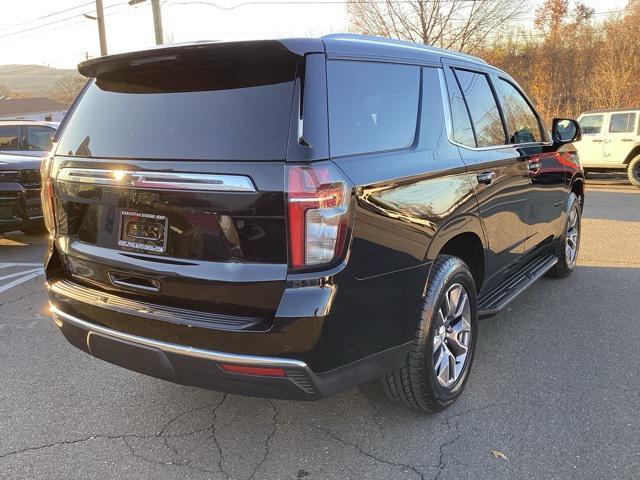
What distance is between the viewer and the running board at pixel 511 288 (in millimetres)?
3359

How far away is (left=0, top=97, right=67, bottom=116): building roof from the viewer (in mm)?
60094

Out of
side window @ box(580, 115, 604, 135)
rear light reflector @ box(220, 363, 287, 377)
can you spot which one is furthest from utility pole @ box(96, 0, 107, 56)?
rear light reflector @ box(220, 363, 287, 377)

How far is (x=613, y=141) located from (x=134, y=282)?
13.2 meters

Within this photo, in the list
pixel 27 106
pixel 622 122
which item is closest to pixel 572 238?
pixel 622 122

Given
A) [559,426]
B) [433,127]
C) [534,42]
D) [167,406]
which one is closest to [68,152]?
[167,406]

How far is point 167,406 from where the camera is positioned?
9.79ft

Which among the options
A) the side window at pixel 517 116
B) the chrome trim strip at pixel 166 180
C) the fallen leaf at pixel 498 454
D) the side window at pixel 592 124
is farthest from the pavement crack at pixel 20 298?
the side window at pixel 592 124

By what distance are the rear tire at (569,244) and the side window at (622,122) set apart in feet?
28.5

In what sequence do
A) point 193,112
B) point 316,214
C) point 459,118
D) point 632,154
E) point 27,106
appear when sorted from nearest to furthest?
point 316,214
point 193,112
point 459,118
point 632,154
point 27,106

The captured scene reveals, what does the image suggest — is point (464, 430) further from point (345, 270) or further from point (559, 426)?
point (345, 270)

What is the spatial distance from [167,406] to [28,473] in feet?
2.46

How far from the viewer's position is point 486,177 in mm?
3166

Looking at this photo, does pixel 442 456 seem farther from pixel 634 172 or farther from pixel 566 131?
pixel 634 172

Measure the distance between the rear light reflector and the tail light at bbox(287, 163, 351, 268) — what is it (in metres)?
0.42
